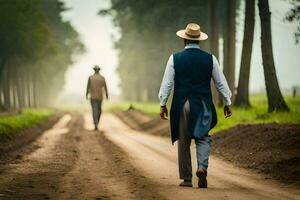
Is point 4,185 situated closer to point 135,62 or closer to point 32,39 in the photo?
point 32,39

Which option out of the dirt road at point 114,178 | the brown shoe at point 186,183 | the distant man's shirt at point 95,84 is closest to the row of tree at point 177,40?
the distant man's shirt at point 95,84

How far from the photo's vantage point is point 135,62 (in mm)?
56156

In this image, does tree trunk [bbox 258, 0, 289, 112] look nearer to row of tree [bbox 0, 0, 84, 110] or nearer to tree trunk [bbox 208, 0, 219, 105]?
tree trunk [bbox 208, 0, 219, 105]

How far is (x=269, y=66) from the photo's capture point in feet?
69.9

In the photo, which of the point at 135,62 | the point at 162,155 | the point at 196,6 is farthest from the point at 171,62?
the point at 135,62

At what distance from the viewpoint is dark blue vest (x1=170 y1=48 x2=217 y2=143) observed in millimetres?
8797

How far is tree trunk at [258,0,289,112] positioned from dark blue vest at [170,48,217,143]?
12659 mm

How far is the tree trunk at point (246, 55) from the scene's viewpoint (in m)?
24.3

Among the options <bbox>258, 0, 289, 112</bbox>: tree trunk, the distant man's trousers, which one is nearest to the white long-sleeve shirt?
the distant man's trousers

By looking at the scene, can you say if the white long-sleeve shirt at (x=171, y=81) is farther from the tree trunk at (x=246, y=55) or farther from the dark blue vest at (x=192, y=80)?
the tree trunk at (x=246, y=55)

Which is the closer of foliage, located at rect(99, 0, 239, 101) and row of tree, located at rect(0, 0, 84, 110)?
foliage, located at rect(99, 0, 239, 101)

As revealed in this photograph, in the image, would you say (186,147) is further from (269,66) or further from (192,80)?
(269,66)

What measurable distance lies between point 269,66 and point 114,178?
42.9ft

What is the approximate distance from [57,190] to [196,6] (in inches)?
1111
